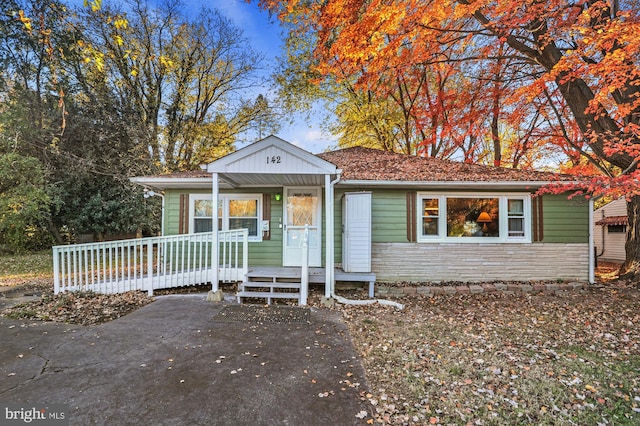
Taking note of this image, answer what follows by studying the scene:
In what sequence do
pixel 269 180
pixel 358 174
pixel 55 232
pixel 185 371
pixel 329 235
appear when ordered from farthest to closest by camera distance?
pixel 55 232 → pixel 358 174 → pixel 269 180 → pixel 329 235 → pixel 185 371

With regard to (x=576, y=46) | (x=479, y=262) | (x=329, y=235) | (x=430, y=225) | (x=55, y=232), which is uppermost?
(x=576, y=46)

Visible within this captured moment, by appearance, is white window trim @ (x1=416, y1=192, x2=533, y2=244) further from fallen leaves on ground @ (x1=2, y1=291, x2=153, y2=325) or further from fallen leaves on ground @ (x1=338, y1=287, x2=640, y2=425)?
fallen leaves on ground @ (x1=2, y1=291, x2=153, y2=325)

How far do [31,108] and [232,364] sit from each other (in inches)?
592

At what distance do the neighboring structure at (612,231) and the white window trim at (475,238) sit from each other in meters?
10.3

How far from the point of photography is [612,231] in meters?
15.4

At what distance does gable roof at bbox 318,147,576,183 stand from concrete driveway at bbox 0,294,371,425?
12.6ft

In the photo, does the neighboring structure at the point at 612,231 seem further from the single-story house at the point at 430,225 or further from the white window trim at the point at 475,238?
the white window trim at the point at 475,238

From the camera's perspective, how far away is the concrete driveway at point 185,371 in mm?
2564

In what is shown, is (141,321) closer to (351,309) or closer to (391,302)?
(351,309)

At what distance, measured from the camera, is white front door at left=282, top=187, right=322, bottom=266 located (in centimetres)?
778

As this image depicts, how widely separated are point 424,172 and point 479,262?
103 inches

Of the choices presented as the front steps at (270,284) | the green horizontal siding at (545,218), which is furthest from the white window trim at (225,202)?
the green horizontal siding at (545,218)

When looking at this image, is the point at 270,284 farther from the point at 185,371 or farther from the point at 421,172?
the point at 421,172

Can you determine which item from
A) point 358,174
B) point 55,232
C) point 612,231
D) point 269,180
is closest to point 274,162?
point 269,180
